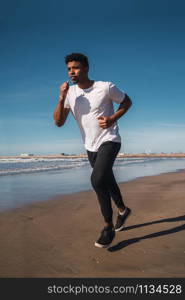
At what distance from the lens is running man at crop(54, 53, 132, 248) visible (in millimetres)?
2738

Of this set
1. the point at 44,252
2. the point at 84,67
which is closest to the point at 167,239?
the point at 44,252

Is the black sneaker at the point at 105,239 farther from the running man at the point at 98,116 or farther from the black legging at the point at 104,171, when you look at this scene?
the black legging at the point at 104,171

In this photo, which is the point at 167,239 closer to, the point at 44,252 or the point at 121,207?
the point at 121,207

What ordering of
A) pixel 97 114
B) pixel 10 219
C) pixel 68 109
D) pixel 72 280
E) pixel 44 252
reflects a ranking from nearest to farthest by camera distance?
1. pixel 72 280
2. pixel 44 252
3. pixel 97 114
4. pixel 68 109
5. pixel 10 219

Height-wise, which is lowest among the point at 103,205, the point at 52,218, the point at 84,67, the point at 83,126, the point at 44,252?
the point at 52,218

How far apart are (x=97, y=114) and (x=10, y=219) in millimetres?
2135

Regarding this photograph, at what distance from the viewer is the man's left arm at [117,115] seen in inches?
104

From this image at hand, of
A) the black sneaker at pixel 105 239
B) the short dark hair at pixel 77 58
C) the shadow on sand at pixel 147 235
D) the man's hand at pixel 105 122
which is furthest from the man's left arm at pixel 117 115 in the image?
the shadow on sand at pixel 147 235

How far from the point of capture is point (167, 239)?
116 inches

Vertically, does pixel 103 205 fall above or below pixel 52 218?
above

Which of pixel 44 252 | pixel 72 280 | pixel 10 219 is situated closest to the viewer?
pixel 72 280

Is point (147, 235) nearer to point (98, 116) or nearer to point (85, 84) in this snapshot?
point (98, 116)

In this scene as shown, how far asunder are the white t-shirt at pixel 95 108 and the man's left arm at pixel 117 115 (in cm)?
6

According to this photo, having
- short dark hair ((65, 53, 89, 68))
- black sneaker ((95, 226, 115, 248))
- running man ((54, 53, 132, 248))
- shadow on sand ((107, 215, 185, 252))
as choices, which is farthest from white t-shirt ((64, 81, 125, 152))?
shadow on sand ((107, 215, 185, 252))
